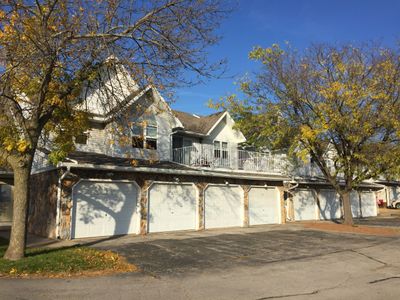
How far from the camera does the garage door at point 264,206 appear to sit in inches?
907

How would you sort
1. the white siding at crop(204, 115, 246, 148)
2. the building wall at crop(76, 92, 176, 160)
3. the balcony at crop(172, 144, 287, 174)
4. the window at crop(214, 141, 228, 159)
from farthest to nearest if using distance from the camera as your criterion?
the white siding at crop(204, 115, 246, 148), the window at crop(214, 141, 228, 159), the balcony at crop(172, 144, 287, 174), the building wall at crop(76, 92, 176, 160)

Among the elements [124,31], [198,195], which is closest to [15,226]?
[124,31]

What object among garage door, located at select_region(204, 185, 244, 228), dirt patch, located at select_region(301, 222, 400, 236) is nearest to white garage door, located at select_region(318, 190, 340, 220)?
dirt patch, located at select_region(301, 222, 400, 236)

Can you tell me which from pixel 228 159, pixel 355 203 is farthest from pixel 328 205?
pixel 228 159

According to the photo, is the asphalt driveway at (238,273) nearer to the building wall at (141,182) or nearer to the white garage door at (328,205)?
the building wall at (141,182)

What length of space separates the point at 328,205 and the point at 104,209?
64.3ft

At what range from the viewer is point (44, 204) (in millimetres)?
16875

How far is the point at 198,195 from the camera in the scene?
780 inches

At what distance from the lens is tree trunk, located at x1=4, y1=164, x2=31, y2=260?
1005cm

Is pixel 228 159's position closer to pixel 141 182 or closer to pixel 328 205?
pixel 141 182

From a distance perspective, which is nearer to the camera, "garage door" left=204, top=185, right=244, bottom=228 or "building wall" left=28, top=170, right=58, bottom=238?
"building wall" left=28, top=170, right=58, bottom=238

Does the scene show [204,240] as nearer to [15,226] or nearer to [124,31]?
[15,226]

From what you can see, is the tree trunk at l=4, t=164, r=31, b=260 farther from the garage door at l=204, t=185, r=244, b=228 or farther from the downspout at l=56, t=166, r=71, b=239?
the garage door at l=204, t=185, r=244, b=228

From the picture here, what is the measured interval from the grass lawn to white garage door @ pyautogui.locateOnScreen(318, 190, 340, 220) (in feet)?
69.7
